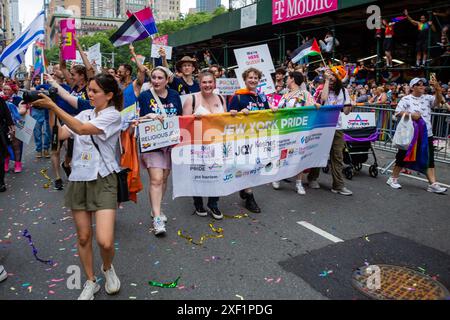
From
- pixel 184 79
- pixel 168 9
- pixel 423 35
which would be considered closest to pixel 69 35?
pixel 184 79

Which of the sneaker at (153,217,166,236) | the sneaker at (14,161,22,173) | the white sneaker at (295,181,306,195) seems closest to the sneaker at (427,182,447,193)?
the white sneaker at (295,181,306,195)

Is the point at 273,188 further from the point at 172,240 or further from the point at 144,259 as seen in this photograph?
the point at 144,259

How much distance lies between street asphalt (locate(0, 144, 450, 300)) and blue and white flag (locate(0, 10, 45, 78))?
2160mm

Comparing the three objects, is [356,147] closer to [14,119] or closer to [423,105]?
[423,105]

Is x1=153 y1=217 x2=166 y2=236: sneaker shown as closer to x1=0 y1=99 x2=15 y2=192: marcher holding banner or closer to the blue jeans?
x1=0 y1=99 x2=15 y2=192: marcher holding banner

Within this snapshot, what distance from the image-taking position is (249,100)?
5.98 meters

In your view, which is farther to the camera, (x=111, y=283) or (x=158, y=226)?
(x=158, y=226)

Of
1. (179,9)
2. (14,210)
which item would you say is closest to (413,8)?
(14,210)

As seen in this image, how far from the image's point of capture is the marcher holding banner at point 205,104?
5.45m

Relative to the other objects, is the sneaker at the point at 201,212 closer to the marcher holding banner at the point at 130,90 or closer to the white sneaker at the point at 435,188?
the marcher holding banner at the point at 130,90

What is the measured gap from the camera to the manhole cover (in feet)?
11.9

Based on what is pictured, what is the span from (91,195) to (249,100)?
3.09 meters

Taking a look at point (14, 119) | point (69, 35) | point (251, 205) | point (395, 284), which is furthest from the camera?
point (14, 119)

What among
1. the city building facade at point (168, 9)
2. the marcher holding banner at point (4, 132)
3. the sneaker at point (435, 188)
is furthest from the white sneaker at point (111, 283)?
the city building facade at point (168, 9)
